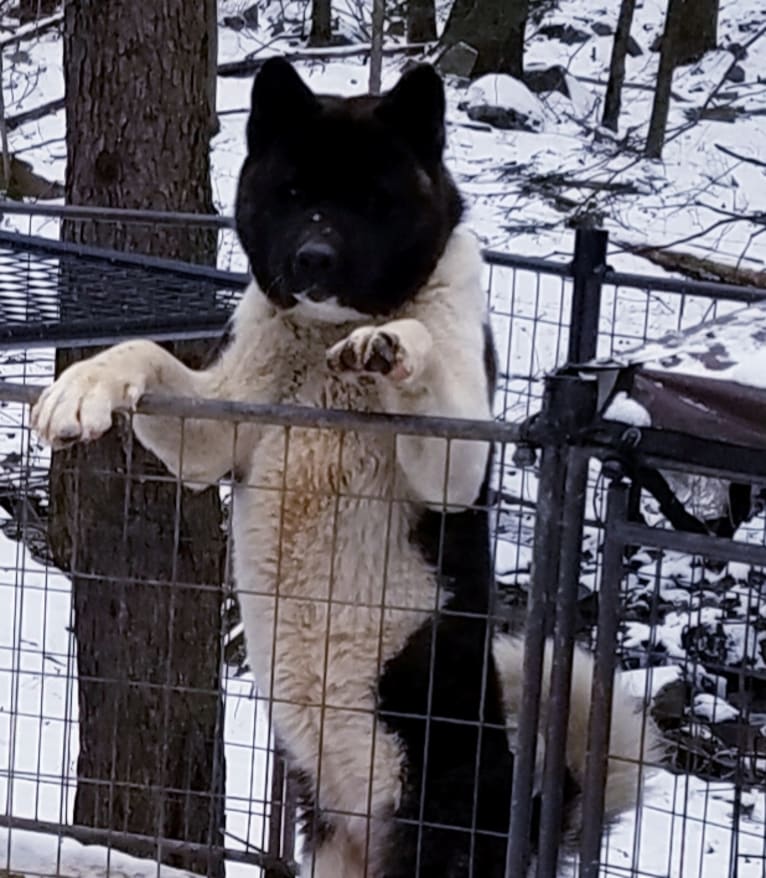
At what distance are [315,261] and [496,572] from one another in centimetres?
93

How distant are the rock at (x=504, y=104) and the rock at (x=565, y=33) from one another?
1724mm

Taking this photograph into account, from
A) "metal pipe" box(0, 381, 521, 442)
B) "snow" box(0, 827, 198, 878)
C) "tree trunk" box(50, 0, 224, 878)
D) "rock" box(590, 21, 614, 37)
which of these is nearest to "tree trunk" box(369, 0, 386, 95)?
"tree trunk" box(50, 0, 224, 878)

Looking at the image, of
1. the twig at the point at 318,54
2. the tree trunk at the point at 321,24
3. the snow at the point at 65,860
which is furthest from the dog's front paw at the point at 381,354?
the tree trunk at the point at 321,24

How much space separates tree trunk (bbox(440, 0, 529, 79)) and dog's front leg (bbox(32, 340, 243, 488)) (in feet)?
36.8

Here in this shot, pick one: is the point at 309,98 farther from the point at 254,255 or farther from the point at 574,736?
the point at 574,736

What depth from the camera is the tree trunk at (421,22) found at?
48.9 feet

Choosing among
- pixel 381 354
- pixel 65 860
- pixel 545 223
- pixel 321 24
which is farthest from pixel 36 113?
pixel 381 354

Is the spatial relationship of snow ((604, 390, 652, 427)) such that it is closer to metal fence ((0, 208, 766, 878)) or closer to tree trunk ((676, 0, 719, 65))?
metal fence ((0, 208, 766, 878))

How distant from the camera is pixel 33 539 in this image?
715 cm

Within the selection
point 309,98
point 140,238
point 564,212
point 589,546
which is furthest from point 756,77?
point 309,98

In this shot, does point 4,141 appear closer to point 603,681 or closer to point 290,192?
point 290,192

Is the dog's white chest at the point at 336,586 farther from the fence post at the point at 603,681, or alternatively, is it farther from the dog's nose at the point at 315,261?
the fence post at the point at 603,681

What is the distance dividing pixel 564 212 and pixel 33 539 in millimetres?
5492

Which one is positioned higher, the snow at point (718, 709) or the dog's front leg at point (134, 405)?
the dog's front leg at point (134, 405)
